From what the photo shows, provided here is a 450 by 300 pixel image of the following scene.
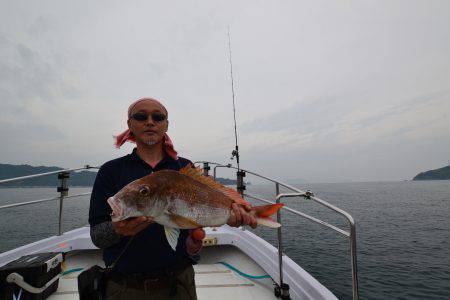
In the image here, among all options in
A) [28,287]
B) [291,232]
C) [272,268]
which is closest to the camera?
[28,287]

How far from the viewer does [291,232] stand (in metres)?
19.8

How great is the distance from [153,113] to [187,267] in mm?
1544

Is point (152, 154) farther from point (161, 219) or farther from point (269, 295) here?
point (269, 295)

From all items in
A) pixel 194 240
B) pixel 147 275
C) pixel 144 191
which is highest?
pixel 144 191

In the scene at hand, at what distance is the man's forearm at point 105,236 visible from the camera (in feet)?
6.49

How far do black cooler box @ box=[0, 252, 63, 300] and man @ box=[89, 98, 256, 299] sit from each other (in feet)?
5.43

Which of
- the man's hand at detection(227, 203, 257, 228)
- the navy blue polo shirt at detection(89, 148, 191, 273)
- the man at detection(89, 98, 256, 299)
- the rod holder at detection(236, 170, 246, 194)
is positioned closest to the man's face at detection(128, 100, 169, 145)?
the man at detection(89, 98, 256, 299)

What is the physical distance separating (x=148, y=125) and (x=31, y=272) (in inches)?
98.8

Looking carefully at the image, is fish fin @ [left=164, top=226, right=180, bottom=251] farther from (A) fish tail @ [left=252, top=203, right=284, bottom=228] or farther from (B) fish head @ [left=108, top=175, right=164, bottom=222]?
(A) fish tail @ [left=252, top=203, right=284, bottom=228]

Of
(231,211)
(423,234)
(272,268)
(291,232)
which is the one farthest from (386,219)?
(231,211)

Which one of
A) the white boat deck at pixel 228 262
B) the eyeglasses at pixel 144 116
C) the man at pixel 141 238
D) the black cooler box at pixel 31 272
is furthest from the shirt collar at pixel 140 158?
the white boat deck at pixel 228 262

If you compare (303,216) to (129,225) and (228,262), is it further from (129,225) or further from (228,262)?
(228,262)

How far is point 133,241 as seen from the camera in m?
2.16

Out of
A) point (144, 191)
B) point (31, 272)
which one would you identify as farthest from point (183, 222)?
point (31, 272)
